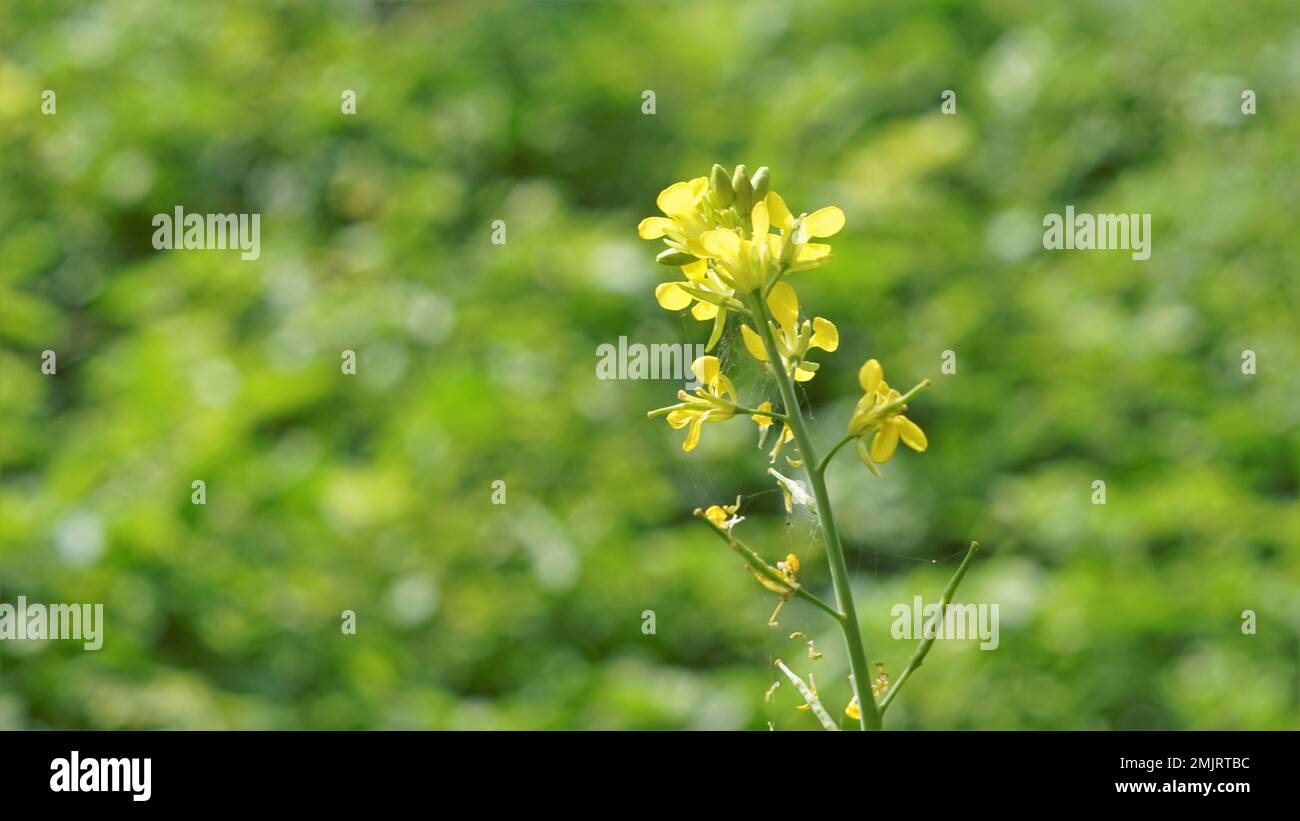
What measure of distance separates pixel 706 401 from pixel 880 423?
0.06 m

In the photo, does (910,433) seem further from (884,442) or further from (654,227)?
(654,227)

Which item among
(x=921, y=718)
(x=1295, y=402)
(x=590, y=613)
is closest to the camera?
(x=921, y=718)

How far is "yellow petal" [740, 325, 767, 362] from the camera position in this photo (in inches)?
15.6

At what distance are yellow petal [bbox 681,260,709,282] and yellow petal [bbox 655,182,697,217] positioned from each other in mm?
19

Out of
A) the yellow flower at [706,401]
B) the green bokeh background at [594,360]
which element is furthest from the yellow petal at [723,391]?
the green bokeh background at [594,360]

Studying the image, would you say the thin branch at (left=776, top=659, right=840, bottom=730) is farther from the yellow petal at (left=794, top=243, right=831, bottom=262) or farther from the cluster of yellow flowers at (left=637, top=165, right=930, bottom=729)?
the yellow petal at (left=794, top=243, right=831, bottom=262)

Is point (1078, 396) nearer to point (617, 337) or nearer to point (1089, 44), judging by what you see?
point (617, 337)

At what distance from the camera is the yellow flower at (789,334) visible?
39 centimetres

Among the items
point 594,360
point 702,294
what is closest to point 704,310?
point 702,294

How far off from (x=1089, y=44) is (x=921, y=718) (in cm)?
224

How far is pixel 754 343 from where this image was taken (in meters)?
0.40

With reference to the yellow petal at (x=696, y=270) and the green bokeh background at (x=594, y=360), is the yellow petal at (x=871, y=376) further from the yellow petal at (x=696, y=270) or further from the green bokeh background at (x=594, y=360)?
the green bokeh background at (x=594, y=360)
